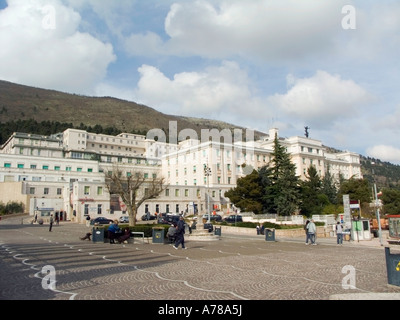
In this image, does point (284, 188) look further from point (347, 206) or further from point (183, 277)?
point (183, 277)

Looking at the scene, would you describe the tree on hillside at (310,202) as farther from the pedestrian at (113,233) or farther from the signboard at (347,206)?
the pedestrian at (113,233)

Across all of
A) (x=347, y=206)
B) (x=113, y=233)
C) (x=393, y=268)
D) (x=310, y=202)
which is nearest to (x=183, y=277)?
(x=393, y=268)

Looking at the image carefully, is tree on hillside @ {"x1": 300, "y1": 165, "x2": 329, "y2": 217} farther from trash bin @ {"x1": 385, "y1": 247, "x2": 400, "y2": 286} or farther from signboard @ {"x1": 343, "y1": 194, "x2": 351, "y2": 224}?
trash bin @ {"x1": 385, "y1": 247, "x2": 400, "y2": 286}

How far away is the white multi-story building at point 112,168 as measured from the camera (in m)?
56.1

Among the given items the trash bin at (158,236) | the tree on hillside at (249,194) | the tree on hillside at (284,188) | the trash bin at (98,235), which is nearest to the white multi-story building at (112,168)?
the tree on hillside at (249,194)

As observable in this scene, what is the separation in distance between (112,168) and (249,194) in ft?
123

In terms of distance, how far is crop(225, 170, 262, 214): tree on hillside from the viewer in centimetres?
4800

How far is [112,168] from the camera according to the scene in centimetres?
7581

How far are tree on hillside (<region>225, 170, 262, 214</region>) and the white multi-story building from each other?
14.9 ft

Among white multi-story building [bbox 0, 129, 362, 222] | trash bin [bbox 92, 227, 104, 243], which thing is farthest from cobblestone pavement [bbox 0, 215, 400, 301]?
white multi-story building [bbox 0, 129, 362, 222]
